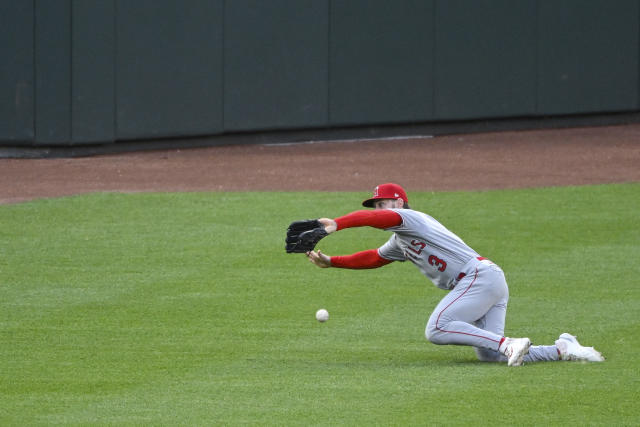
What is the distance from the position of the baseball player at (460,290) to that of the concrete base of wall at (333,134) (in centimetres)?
1143

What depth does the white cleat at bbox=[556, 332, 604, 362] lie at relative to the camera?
770 cm

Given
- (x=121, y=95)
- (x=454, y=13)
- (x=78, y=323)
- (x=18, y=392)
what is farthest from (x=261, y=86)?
(x=18, y=392)

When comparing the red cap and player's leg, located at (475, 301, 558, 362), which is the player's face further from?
player's leg, located at (475, 301, 558, 362)

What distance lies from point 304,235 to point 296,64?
13.6 meters

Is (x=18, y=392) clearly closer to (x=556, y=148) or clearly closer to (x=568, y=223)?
(x=568, y=223)

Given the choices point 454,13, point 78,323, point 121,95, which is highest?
point 454,13

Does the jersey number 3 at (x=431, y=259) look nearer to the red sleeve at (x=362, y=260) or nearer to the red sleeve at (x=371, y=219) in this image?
the red sleeve at (x=371, y=219)

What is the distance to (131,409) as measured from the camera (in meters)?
6.61

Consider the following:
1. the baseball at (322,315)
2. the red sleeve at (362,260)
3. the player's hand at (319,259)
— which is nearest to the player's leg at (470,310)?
the red sleeve at (362,260)

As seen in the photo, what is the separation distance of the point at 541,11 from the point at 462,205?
8.35 meters

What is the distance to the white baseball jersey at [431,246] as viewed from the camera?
25.2 ft

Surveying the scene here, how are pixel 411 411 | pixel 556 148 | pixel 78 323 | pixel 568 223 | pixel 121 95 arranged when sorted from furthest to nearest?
pixel 556 148 < pixel 121 95 < pixel 568 223 < pixel 78 323 < pixel 411 411

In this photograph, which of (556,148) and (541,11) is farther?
(541,11)

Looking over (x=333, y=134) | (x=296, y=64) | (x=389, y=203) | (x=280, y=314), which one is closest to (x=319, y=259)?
(x=389, y=203)
